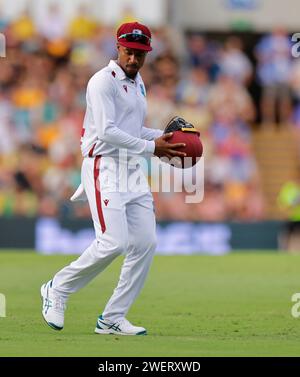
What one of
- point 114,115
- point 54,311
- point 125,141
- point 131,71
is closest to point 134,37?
point 131,71

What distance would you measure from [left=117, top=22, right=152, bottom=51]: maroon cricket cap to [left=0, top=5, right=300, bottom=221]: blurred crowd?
10191mm

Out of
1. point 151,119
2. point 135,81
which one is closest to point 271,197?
point 151,119

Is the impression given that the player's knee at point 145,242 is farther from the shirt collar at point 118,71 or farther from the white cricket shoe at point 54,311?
the shirt collar at point 118,71

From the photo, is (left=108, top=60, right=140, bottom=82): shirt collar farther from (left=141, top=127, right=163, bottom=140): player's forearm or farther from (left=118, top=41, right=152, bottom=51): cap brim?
(left=141, top=127, right=163, bottom=140): player's forearm

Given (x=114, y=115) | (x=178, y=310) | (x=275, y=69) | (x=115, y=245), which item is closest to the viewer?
(x=115, y=245)

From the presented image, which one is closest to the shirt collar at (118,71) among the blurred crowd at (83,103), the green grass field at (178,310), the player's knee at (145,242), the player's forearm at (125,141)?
the player's forearm at (125,141)

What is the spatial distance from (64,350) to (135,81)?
7.48 ft

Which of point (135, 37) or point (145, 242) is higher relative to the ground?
point (135, 37)

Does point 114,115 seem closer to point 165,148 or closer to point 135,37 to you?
point 165,148

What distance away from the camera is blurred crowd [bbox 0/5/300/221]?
19234mm

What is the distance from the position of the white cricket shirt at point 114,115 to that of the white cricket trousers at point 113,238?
168 millimetres

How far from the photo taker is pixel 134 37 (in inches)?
→ 350

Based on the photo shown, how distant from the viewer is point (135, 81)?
9.19m

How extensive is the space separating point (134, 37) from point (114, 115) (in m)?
0.60
